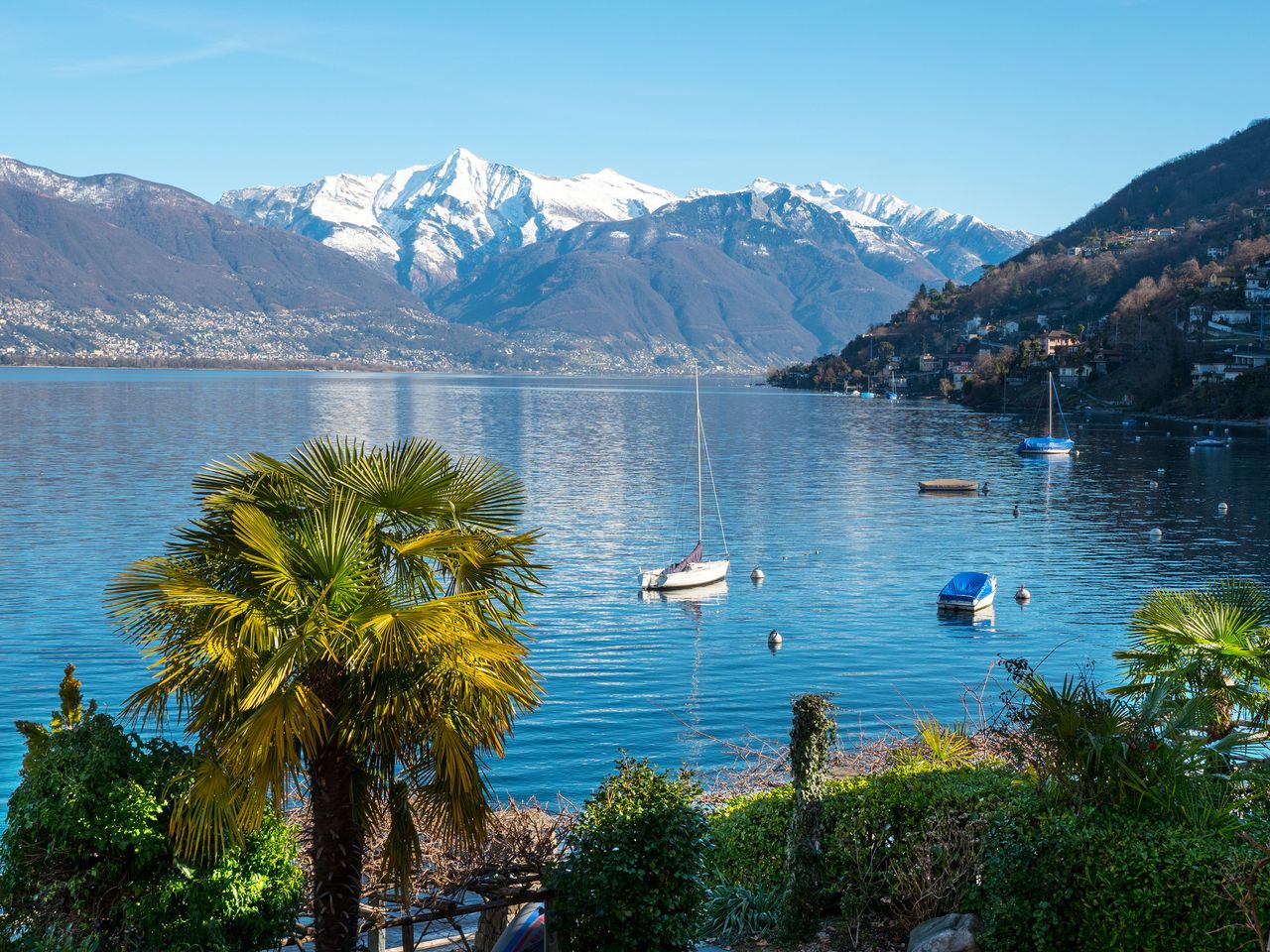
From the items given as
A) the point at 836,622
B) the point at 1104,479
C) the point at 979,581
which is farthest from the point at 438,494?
the point at 1104,479

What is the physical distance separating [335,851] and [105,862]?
1796 millimetres

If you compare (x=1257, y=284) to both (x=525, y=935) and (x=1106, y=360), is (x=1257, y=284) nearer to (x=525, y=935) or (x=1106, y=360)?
(x=1106, y=360)

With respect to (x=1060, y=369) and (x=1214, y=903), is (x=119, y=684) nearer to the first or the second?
(x=1214, y=903)

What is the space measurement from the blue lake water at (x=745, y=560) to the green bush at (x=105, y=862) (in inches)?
769

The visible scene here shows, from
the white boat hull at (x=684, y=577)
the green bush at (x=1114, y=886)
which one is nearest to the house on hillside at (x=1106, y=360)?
the white boat hull at (x=684, y=577)

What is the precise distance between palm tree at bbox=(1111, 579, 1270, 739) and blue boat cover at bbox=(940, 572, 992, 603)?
35.4 meters

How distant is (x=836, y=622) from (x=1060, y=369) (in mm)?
158269

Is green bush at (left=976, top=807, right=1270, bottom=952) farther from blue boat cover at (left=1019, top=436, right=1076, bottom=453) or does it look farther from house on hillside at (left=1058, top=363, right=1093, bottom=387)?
house on hillside at (left=1058, top=363, right=1093, bottom=387)

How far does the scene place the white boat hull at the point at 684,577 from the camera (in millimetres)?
53406

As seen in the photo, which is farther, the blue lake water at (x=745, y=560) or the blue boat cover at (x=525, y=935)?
the blue lake water at (x=745, y=560)

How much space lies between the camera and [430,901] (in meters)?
10.9

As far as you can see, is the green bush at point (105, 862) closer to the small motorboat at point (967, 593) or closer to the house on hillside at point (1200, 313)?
the small motorboat at point (967, 593)

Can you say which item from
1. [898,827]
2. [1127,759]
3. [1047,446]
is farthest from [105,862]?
[1047,446]

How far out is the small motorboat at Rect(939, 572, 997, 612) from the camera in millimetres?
48844
